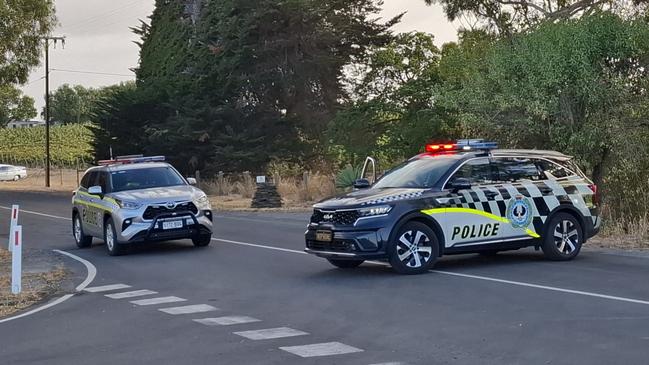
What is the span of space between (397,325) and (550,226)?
516 centimetres

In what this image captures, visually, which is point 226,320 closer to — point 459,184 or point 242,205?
point 459,184

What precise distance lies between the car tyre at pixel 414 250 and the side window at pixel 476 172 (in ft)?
3.44

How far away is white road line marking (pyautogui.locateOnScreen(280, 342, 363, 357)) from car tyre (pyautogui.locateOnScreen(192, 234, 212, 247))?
10293mm

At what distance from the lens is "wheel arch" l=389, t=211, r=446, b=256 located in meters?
12.6

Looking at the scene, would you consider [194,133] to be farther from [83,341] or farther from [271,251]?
[83,341]

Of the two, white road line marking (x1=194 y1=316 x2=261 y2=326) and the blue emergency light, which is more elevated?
the blue emergency light

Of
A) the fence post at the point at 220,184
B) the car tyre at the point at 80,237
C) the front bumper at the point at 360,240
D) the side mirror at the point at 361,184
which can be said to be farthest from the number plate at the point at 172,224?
the fence post at the point at 220,184

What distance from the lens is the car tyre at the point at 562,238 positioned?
13.9m

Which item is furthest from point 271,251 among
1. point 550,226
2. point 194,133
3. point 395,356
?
point 194,133

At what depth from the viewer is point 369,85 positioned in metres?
33.6

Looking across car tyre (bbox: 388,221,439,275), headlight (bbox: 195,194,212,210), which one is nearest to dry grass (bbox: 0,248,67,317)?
headlight (bbox: 195,194,212,210)

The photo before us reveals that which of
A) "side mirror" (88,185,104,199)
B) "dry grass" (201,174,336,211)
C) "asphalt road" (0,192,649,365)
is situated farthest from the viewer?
"dry grass" (201,174,336,211)

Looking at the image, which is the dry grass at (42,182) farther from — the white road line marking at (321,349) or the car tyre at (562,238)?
the white road line marking at (321,349)

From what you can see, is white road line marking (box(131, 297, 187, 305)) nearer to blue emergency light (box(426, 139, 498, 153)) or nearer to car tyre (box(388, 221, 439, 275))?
car tyre (box(388, 221, 439, 275))
